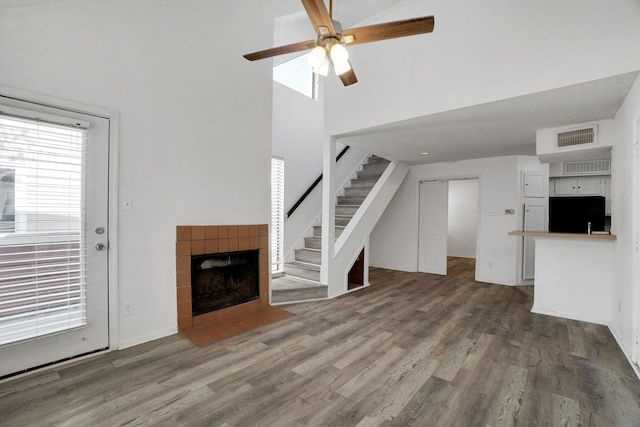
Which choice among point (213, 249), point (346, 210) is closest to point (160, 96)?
point (213, 249)

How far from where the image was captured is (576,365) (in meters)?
2.38

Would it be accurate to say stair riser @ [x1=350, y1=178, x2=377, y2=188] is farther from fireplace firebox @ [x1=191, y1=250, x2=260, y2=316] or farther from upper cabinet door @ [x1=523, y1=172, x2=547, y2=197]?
fireplace firebox @ [x1=191, y1=250, x2=260, y2=316]

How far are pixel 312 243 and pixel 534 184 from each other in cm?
419

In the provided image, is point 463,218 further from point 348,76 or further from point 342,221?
point 348,76

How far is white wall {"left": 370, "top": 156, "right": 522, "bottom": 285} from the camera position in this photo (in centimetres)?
516

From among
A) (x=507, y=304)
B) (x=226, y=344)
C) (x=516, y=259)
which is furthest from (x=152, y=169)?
(x=516, y=259)

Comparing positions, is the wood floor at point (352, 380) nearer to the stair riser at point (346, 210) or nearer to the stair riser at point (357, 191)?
the stair riser at point (346, 210)

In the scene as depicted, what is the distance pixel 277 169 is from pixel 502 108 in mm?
3209

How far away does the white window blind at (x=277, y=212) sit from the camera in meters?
4.63

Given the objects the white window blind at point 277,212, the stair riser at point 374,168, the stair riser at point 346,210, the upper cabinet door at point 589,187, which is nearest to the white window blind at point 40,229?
the white window blind at point 277,212

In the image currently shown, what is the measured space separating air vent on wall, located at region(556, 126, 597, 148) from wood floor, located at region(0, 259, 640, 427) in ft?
7.05

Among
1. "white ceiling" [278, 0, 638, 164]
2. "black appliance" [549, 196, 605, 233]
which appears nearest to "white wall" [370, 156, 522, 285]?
"white ceiling" [278, 0, 638, 164]

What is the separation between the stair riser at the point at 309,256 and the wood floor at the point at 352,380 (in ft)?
4.85

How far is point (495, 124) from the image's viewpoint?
342 cm
